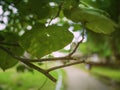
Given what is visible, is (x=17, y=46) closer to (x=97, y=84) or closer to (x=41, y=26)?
(x=41, y=26)

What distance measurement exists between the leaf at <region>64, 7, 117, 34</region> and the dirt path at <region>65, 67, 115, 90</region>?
1.43 m

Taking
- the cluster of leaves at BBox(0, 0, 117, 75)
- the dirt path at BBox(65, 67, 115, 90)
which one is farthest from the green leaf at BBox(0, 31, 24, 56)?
the dirt path at BBox(65, 67, 115, 90)

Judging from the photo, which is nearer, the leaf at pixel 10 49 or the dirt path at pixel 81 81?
the leaf at pixel 10 49

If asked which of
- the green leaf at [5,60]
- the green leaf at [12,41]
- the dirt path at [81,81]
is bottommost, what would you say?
the dirt path at [81,81]

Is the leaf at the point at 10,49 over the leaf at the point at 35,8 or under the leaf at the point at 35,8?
under

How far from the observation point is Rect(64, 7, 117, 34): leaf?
0.34m

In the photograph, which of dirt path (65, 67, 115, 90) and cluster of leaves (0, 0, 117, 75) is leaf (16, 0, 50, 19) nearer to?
cluster of leaves (0, 0, 117, 75)

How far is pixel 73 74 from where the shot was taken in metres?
2.75

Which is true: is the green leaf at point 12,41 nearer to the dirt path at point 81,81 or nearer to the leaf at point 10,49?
the leaf at point 10,49

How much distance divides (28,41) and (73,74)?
2.45 metres

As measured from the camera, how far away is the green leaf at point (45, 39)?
323mm

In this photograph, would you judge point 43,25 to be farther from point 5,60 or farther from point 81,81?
point 81,81

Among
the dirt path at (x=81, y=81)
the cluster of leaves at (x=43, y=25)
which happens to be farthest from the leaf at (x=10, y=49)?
the dirt path at (x=81, y=81)

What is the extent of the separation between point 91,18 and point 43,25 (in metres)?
0.06
